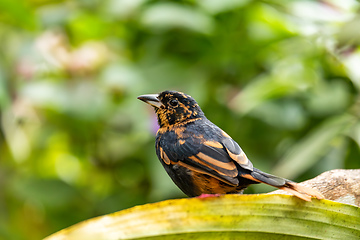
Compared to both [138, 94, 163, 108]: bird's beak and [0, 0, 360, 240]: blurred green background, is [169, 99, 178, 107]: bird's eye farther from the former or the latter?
[0, 0, 360, 240]: blurred green background

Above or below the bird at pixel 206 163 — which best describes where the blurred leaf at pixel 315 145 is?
below

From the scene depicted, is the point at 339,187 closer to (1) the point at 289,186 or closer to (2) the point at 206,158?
(1) the point at 289,186

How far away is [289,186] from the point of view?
1588 millimetres

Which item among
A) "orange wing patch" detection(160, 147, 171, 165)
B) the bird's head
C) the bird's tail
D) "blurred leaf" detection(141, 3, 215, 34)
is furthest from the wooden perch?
"blurred leaf" detection(141, 3, 215, 34)

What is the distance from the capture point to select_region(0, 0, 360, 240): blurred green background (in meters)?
3.05

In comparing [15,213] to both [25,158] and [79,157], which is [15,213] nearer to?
[25,158]

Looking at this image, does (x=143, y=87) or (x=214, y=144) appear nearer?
(x=214, y=144)

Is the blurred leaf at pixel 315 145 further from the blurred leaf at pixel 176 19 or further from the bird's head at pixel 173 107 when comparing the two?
the blurred leaf at pixel 176 19

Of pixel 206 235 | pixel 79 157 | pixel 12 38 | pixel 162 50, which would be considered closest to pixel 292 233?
pixel 206 235

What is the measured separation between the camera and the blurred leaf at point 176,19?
3137mm

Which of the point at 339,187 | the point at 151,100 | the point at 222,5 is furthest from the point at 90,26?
the point at 339,187

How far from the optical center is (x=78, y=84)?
11.2 feet

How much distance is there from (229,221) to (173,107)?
2.95 ft

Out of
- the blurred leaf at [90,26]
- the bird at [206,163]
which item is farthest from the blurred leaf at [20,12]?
the bird at [206,163]
